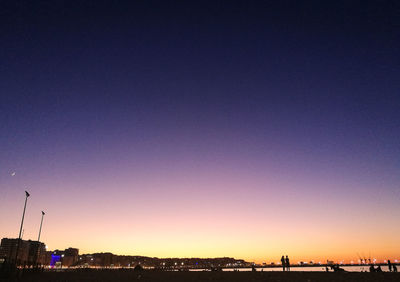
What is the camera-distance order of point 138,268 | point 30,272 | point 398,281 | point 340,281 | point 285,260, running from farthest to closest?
point 138,268 < point 285,260 < point 30,272 < point 340,281 < point 398,281

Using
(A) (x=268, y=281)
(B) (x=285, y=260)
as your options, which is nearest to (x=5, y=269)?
(A) (x=268, y=281)

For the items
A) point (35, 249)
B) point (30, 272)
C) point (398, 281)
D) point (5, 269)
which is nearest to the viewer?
point (398, 281)

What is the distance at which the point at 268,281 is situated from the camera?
32.2 metres

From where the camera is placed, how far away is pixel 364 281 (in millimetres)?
29672

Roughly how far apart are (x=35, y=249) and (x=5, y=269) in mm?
32482

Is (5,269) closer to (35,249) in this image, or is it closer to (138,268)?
(35,249)

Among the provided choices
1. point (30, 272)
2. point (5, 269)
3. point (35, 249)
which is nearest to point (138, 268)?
point (35, 249)

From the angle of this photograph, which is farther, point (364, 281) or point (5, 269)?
point (5, 269)

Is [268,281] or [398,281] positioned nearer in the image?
[398,281]

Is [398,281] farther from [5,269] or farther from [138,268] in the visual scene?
[138,268]

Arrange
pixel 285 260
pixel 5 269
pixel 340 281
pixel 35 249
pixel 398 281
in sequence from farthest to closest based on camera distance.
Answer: pixel 35 249
pixel 285 260
pixel 5 269
pixel 340 281
pixel 398 281

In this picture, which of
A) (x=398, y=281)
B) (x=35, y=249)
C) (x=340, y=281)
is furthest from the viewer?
(x=35, y=249)

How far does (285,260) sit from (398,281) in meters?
34.7

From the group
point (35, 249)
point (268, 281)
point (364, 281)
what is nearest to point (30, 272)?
point (35, 249)
